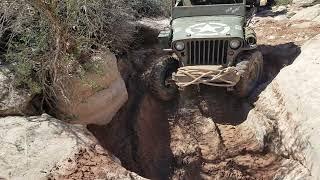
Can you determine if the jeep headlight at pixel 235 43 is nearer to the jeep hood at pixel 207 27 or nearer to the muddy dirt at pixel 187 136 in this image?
the jeep hood at pixel 207 27

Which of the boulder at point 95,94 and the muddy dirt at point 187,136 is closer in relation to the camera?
the boulder at point 95,94

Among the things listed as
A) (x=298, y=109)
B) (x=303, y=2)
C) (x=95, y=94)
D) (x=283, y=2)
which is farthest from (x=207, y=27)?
(x=283, y=2)

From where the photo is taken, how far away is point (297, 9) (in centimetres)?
1330

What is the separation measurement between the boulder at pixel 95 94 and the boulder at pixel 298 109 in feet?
8.09

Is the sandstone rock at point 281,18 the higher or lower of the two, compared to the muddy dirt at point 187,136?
higher

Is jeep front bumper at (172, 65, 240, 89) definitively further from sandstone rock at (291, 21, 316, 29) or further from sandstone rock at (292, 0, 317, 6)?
sandstone rock at (292, 0, 317, 6)

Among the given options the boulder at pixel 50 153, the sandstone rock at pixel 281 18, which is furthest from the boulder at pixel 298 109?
the sandstone rock at pixel 281 18

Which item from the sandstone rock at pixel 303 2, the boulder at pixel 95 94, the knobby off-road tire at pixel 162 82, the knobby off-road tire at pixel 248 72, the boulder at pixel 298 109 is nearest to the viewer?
the boulder at pixel 298 109

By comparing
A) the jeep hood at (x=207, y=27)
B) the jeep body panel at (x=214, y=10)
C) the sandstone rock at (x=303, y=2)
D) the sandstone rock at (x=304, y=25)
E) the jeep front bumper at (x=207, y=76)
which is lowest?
the jeep front bumper at (x=207, y=76)

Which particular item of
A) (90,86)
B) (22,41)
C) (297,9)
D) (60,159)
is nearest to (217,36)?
(90,86)

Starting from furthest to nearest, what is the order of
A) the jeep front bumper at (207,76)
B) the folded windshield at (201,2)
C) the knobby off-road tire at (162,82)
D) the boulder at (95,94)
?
the folded windshield at (201,2), the knobby off-road tire at (162,82), the jeep front bumper at (207,76), the boulder at (95,94)

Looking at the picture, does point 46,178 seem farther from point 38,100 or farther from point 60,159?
point 38,100

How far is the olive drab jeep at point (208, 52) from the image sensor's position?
7.79 meters

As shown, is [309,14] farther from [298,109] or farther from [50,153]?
[50,153]
